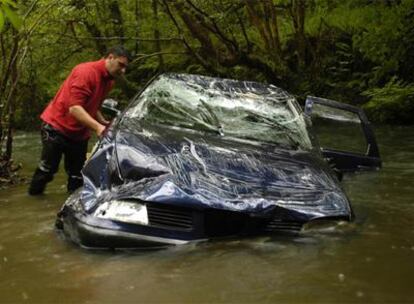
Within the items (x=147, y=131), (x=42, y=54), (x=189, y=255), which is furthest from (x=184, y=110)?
(x=42, y=54)

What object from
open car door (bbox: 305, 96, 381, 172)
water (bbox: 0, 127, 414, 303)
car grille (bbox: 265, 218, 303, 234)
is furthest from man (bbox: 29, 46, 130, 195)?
car grille (bbox: 265, 218, 303, 234)

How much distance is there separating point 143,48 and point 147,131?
44.3 ft

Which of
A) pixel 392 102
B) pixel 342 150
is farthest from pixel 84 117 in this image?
pixel 392 102

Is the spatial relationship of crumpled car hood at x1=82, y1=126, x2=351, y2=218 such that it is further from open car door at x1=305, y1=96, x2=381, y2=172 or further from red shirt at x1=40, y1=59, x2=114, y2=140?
red shirt at x1=40, y1=59, x2=114, y2=140

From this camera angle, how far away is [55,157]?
6695mm

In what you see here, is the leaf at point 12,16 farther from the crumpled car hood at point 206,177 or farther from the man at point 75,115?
the man at point 75,115

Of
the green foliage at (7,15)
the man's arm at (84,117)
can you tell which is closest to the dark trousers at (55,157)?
the man's arm at (84,117)

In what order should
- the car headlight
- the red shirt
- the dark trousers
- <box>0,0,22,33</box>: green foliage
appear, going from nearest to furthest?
<box>0,0,22,33</box>: green foliage, the car headlight, the red shirt, the dark trousers

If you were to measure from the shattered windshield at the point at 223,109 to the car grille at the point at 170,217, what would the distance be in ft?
4.51

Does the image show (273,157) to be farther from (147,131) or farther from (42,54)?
(42,54)

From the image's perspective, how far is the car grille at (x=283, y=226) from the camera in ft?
14.2

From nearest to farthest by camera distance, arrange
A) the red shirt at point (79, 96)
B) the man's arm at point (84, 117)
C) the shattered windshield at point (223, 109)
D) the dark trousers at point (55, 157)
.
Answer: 1. the shattered windshield at point (223, 109)
2. the man's arm at point (84, 117)
3. the red shirt at point (79, 96)
4. the dark trousers at point (55, 157)

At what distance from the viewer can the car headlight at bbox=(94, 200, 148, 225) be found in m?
4.06

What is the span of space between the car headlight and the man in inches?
68.6
